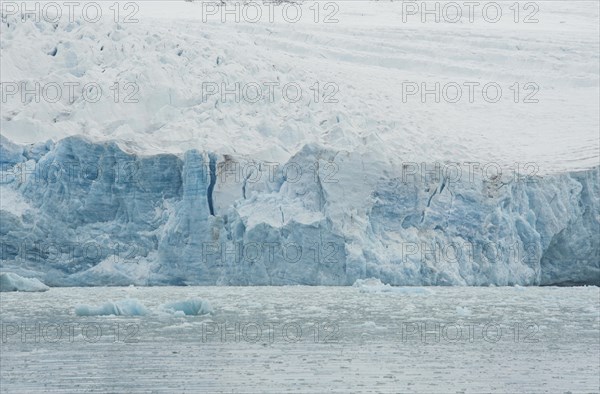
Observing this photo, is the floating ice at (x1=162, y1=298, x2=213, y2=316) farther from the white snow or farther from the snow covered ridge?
the snow covered ridge

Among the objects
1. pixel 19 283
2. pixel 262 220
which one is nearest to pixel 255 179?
pixel 262 220

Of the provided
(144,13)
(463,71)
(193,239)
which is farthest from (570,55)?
(193,239)

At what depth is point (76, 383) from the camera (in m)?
9.52

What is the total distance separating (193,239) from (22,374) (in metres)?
9.45

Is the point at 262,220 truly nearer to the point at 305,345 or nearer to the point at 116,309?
the point at 116,309

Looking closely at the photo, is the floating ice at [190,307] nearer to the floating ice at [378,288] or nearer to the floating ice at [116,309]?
the floating ice at [116,309]

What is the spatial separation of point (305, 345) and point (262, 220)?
7066mm

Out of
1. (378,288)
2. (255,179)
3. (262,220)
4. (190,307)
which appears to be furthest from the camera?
(255,179)

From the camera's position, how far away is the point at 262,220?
19047mm

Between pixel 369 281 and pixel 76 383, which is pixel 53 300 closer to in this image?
pixel 369 281

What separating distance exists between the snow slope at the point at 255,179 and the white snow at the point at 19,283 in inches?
14.7

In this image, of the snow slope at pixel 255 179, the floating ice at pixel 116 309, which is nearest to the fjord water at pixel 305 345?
the floating ice at pixel 116 309

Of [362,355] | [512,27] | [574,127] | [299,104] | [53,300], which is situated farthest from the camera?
[512,27]

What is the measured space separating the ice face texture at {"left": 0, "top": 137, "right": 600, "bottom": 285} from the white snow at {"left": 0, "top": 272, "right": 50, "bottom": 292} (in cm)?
35
